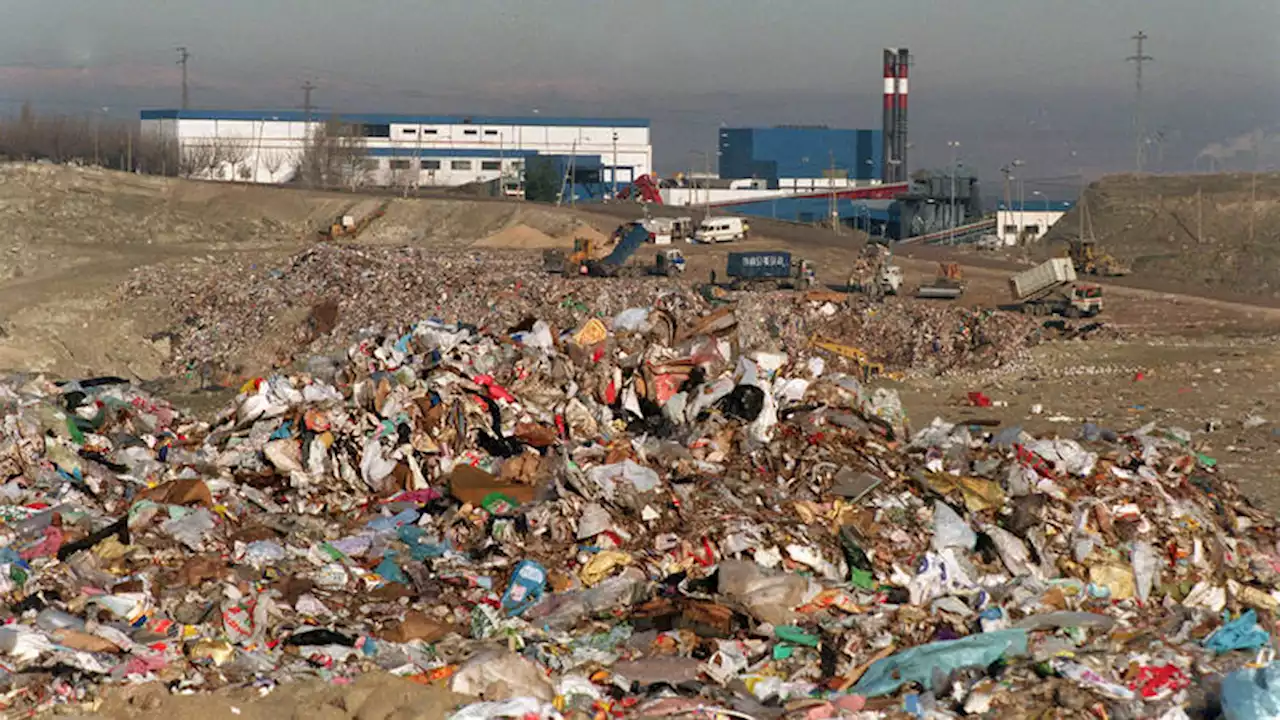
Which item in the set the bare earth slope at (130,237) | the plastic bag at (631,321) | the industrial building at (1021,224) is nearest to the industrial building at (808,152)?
the industrial building at (1021,224)

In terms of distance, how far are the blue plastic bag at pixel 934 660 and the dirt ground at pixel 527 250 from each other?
695 cm

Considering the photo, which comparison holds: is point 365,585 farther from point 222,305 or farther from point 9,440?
point 222,305

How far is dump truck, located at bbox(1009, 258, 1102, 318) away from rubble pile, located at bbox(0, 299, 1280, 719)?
46.6 feet

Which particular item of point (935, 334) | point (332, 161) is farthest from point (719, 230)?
point (332, 161)

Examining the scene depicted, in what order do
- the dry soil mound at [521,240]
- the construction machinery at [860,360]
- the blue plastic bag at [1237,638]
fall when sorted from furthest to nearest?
the dry soil mound at [521,240] < the construction machinery at [860,360] < the blue plastic bag at [1237,638]

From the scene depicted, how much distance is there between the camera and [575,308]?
2748 cm

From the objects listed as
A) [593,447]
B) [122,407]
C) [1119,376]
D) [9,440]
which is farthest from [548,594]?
[1119,376]

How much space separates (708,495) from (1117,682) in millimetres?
4318

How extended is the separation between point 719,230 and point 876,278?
40.0ft

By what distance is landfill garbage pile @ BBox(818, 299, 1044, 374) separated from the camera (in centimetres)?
2566

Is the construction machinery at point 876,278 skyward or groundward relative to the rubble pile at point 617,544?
skyward

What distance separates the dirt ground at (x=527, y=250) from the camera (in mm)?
19750

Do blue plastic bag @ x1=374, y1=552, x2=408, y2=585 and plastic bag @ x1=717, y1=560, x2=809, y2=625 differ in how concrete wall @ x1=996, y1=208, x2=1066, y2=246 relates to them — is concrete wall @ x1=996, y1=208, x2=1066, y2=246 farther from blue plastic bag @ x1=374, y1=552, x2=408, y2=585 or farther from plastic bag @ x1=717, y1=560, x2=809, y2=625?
blue plastic bag @ x1=374, y1=552, x2=408, y2=585

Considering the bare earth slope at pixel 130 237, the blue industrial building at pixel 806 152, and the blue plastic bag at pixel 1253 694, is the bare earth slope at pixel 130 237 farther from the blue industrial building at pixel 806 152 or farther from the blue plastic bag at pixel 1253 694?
the blue industrial building at pixel 806 152
